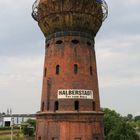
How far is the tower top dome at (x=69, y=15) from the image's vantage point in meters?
24.9

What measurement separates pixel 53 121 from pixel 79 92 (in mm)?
3377

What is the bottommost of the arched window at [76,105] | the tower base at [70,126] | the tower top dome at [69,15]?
the tower base at [70,126]

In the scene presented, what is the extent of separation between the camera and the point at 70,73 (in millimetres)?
24328

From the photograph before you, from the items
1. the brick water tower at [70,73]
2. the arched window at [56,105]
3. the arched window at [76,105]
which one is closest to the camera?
the brick water tower at [70,73]

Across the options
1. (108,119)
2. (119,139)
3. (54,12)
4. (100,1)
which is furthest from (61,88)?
(108,119)

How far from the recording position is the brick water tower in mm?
23391

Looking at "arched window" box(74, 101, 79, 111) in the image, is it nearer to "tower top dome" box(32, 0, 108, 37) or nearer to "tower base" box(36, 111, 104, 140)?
"tower base" box(36, 111, 104, 140)

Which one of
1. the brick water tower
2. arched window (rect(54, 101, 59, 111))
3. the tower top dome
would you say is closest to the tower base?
the brick water tower

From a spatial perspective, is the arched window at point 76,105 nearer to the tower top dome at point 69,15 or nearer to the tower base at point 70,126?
the tower base at point 70,126

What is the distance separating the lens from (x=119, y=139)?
4234 centimetres

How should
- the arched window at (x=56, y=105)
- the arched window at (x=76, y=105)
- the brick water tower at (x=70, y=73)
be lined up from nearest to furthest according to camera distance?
the brick water tower at (x=70, y=73)
the arched window at (x=76, y=105)
the arched window at (x=56, y=105)

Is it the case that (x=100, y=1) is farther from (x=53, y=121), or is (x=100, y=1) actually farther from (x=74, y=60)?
(x=53, y=121)

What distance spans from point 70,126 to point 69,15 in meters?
9.95

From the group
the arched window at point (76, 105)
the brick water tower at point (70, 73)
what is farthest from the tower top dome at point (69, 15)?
the arched window at point (76, 105)
